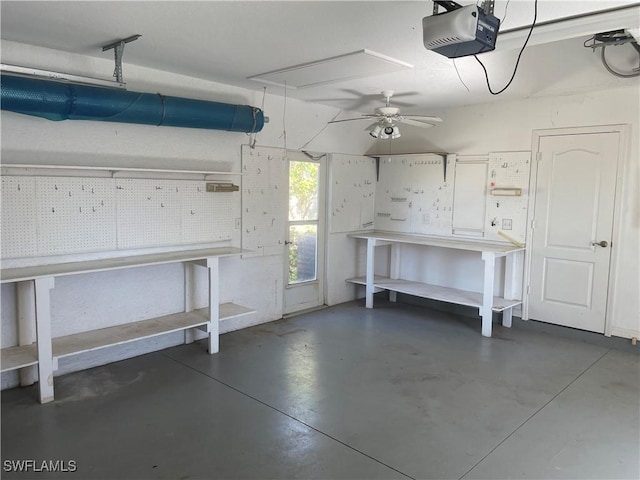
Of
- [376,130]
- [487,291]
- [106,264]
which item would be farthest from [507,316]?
[106,264]

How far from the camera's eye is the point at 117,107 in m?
3.62

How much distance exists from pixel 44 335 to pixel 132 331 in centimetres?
76

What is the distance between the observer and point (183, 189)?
173 inches

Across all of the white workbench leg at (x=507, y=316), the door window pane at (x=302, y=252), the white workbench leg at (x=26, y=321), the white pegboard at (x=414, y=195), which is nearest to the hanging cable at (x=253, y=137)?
the door window pane at (x=302, y=252)

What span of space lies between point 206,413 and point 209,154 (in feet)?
8.25

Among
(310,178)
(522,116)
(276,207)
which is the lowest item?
(276,207)

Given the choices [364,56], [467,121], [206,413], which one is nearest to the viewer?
[206,413]

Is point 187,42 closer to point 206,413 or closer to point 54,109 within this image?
point 54,109

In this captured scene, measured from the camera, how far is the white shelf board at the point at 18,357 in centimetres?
319

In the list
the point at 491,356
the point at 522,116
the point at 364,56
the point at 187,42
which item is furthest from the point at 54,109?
the point at 522,116

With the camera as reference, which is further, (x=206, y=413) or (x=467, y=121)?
(x=467, y=121)

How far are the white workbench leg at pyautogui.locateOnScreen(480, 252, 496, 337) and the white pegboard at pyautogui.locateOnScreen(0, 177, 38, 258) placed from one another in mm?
4199

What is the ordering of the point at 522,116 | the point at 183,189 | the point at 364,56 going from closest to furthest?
1. the point at 364,56
2. the point at 183,189
3. the point at 522,116

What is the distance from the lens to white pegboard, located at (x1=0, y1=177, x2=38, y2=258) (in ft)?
11.1
